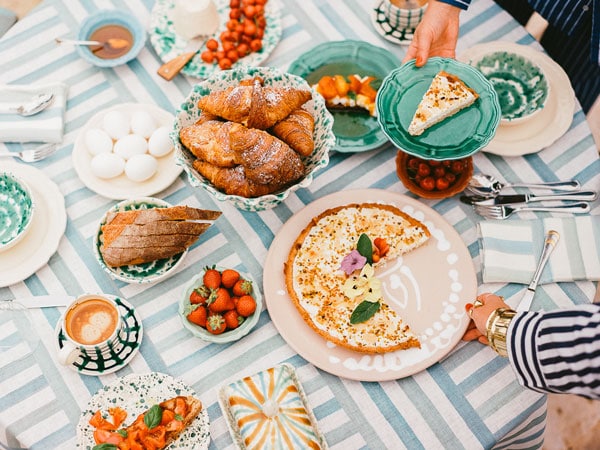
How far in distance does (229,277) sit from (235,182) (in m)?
0.28

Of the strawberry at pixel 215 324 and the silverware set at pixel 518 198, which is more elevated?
the silverware set at pixel 518 198

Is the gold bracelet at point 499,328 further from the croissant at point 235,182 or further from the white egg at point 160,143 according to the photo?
the white egg at point 160,143

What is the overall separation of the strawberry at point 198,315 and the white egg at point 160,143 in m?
0.56

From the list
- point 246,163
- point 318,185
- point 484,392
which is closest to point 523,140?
point 318,185

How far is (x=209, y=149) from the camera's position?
167 centimetres

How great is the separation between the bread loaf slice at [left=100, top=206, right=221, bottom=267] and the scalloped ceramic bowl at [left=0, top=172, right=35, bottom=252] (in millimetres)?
244

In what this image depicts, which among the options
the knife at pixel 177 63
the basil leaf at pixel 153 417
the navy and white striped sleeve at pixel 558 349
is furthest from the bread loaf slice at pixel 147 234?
the navy and white striped sleeve at pixel 558 349

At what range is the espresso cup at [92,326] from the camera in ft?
5.34

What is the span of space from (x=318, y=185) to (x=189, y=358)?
71cm

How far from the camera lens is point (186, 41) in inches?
84.8

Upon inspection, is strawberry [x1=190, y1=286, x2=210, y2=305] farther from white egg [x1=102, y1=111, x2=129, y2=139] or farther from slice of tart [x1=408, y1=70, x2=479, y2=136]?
slice of tart [x1=408, y1=70, x2=479, y2=136]

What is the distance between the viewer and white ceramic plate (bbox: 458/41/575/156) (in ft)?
6.52

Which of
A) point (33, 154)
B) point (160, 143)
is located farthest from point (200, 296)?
point (33, 154)

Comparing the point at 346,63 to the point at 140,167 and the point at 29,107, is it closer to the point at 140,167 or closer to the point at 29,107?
the point at 140,167
